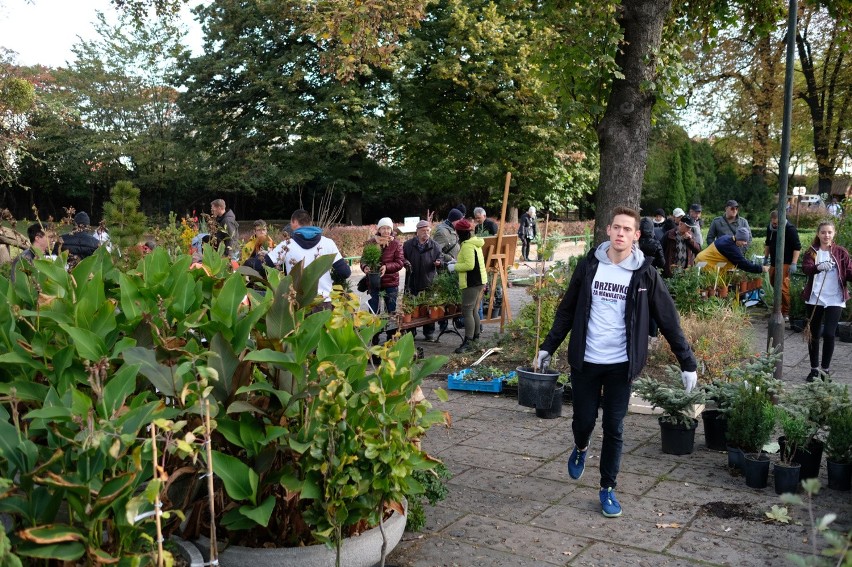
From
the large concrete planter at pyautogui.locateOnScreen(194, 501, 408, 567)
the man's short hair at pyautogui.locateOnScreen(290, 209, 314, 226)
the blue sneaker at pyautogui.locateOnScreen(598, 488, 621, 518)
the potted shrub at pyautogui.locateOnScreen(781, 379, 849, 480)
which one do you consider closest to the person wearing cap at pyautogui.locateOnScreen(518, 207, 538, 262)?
the man's short hair at pyautogui.locateOnScreen(290, 209, 314, 226)

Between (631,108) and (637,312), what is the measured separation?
4.34m

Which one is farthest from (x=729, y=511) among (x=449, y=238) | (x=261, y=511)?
(x=449, y=238)

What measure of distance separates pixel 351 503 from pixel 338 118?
2578cm

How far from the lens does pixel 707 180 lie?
4500cm

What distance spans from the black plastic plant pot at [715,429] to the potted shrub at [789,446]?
75 centimetres

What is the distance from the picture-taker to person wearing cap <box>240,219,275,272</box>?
905 cm

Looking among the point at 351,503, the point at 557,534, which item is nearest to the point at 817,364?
the point at 557,534

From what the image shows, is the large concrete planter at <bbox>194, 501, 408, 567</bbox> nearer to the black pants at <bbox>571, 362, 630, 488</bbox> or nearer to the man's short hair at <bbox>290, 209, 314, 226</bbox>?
the black pants at <bbox>571, 362, 630, 488</bbox>

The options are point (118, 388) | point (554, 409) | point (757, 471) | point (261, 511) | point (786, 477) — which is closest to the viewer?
point (118, 388)

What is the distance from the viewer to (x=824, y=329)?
9.12 m

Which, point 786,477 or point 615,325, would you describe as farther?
point 786,477

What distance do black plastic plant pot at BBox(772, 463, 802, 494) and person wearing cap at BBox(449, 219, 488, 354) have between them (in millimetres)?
5356

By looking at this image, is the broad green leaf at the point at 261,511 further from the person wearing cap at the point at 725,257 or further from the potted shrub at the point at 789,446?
the person wearing cap at the point at 725,257

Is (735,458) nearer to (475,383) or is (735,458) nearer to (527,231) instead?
(475,383)
